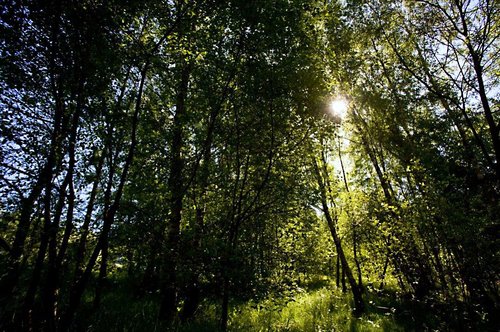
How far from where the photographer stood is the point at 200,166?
6.00m

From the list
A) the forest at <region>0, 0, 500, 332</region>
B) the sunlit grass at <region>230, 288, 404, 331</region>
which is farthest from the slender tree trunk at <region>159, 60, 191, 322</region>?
the sunlit grass at <region>230, 288, 404, 331</region>

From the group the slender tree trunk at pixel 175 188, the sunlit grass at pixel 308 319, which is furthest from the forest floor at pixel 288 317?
the slender tree trunk at pixel 175 188

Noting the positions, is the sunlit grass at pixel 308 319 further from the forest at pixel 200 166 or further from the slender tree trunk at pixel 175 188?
the slender tree trunk at pixel 175 188

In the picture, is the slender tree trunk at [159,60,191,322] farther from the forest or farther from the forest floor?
→ the forest floor

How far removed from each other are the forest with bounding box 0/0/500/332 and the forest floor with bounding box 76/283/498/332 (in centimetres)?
11

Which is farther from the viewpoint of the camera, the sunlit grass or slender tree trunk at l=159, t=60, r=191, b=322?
the sunlit grass

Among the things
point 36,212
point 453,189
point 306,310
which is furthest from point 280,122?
point 306,310

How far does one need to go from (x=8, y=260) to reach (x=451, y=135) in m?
12.9

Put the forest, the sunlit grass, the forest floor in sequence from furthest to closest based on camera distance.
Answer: the sunlit grass
the forest floor
the forest

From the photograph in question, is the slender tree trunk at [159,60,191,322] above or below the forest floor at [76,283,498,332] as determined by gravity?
above

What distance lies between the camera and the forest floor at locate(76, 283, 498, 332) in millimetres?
6645

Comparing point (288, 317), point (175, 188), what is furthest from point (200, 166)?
point (288, 317)

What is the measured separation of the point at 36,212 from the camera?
534cm

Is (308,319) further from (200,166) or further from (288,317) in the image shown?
(200,166)
